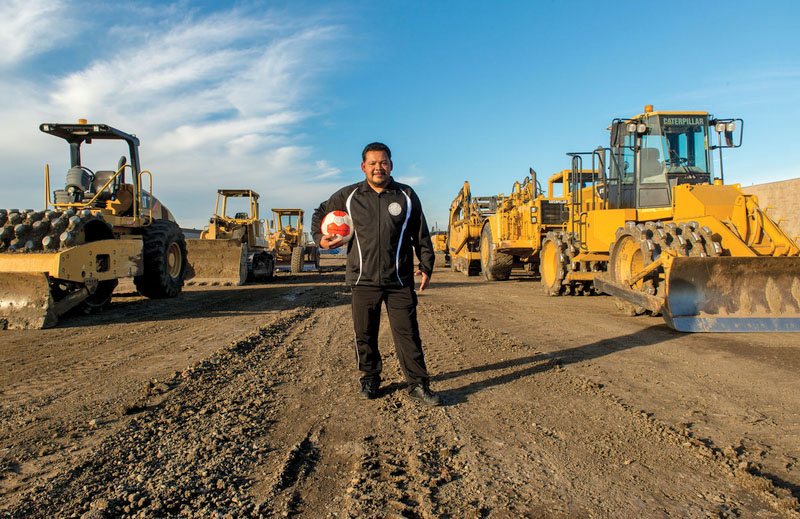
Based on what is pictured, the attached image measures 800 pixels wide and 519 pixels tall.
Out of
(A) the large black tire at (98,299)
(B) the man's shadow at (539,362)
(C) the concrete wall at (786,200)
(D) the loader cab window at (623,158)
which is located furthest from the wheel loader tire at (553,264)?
(C) the concrete wall at (786,200)

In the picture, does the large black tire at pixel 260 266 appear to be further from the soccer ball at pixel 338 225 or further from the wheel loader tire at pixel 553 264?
the soccer ball at pixel 338 225

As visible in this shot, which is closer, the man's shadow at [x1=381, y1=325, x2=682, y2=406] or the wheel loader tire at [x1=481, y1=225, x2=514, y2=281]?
the man's shadow at [x1=381, y1=325, x2=682, y2=406]

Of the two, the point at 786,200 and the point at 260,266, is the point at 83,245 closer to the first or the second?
the point at 260,266

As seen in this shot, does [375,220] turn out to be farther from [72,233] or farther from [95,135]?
[95,135]

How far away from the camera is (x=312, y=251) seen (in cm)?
2167

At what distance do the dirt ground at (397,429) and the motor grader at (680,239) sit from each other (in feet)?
1.68

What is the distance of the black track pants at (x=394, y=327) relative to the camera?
11.6ft

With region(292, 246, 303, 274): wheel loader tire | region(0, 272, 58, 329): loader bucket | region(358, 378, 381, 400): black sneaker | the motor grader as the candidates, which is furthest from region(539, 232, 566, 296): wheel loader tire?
region(292, 246, 303, 274): wheel loader tire

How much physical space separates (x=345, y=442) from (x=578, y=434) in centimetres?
138

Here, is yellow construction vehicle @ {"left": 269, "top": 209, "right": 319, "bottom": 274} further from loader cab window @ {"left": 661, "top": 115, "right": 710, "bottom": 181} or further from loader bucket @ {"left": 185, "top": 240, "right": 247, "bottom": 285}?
loader cab window @ {"left": 661, "top": 115, "right": 710, "bottom": 181}

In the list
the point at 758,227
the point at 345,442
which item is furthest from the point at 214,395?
the point at 758,227

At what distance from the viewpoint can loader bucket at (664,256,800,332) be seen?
5.71 metres

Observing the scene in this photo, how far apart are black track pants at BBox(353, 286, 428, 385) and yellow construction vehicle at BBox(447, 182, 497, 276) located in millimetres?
13011

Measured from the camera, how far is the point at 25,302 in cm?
630
